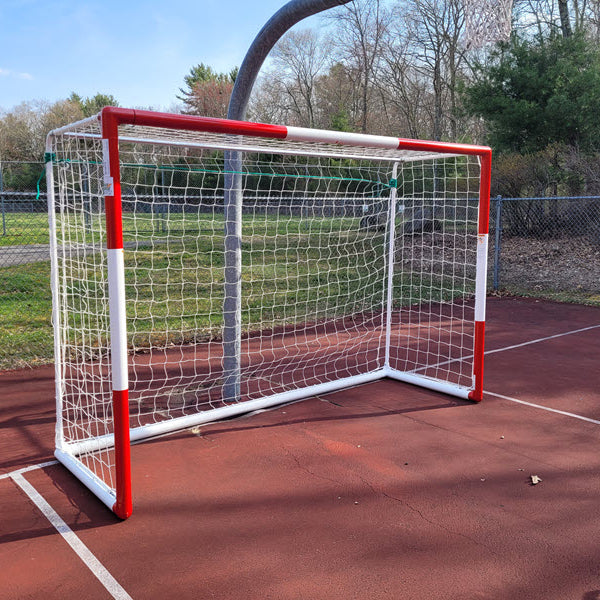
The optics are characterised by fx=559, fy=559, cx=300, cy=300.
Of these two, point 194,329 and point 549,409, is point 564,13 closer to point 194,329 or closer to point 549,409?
point 194,329

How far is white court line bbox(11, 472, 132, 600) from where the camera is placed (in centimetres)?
264

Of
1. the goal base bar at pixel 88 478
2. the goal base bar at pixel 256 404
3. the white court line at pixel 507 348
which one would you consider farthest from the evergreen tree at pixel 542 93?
Result: the goal base bar at pixel 88 478

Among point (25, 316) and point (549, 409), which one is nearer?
point (549, 409)

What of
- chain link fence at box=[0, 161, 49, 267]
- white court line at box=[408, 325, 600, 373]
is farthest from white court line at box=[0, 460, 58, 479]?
white court line at box=[408, 325, 600, 373]

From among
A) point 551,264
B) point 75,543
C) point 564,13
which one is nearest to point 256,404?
point 75,543

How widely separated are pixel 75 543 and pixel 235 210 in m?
2.94

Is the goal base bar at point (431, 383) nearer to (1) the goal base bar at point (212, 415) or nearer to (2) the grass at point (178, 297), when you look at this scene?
(1) the goal base bar at point (212, 415)

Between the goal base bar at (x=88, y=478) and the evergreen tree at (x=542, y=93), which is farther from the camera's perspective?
the evergreen tree at (x=542, y=93)

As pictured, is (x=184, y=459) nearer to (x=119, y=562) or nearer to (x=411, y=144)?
(x=119, y=562)

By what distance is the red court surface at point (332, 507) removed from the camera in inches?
107

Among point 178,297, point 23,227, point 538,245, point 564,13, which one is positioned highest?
point 564,13

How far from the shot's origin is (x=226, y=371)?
203 inches

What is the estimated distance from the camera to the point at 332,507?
3.41m

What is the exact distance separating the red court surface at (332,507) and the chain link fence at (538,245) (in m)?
7.35
